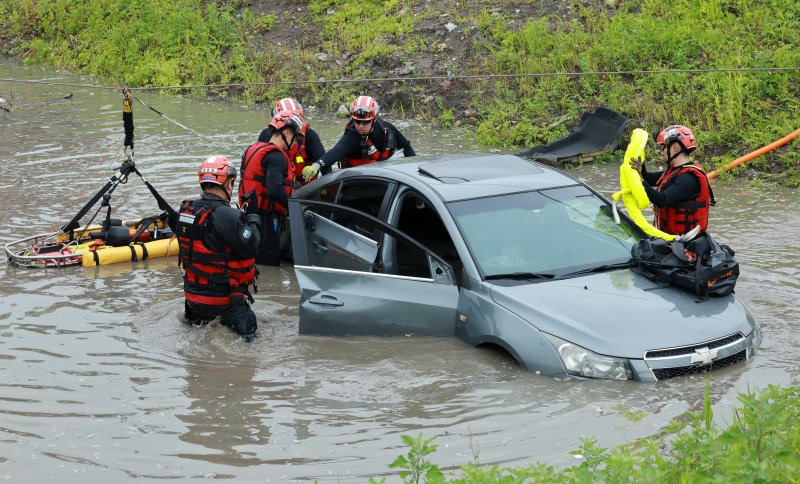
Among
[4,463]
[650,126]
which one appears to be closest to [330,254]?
[4,463]

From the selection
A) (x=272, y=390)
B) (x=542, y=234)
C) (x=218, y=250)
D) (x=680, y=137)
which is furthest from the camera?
(x=680, y=137)

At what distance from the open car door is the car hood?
0.57 metres

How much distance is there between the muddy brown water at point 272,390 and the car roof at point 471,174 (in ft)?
4.07

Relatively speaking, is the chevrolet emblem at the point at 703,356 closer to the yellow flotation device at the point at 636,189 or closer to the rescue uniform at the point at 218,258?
the yellow flotation device at the point at 636,189

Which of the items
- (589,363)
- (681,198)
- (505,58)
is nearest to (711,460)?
(589,363)

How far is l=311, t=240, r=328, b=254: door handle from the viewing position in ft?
28.9

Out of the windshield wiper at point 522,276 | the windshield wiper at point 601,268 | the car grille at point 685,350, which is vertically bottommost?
the car grille at point 685,350

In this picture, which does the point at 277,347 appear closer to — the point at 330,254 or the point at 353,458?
the point at 330,254

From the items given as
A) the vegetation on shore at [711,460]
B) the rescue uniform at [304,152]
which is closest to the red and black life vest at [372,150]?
the rescue uniform at [304,152]

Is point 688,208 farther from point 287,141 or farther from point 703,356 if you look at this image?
point 287,141

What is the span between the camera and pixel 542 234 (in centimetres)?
805

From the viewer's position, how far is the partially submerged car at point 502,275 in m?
7.08

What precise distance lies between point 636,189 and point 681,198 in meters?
0.46

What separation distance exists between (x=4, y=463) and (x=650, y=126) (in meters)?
11.2
